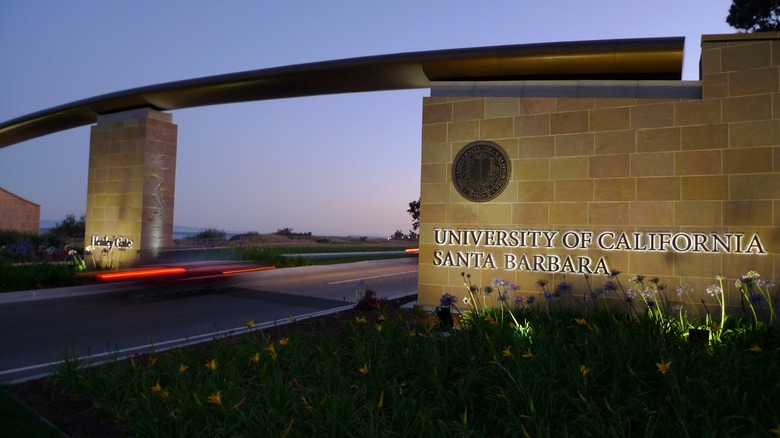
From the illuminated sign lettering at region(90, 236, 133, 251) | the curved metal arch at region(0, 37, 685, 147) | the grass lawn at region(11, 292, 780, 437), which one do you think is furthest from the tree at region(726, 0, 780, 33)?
the illuminated sign lettering at region(90, 236, 133, 251)

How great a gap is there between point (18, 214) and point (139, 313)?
25.5m

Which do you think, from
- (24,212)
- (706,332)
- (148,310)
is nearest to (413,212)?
(24,212)

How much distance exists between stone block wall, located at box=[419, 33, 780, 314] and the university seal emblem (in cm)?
12

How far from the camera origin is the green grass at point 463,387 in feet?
12.5

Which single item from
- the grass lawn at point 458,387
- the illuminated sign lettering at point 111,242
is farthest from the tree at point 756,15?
the illuminated sign lettering at point 111,242

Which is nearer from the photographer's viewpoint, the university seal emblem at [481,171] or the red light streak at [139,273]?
the university seal emblem at [481,171]

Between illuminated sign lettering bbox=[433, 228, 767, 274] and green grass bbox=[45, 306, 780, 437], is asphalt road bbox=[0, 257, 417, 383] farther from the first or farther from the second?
illuminated sign lettering bbox=[433, 228, 767, 274]

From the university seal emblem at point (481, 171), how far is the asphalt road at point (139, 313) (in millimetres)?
3940

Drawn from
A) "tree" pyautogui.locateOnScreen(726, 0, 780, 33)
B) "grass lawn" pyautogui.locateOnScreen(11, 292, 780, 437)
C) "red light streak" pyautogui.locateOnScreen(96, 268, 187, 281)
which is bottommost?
"grass lawn" pyautogui.locateOnScreen(11, 292, 780, 437)

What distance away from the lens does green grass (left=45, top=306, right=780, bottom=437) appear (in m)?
3.82

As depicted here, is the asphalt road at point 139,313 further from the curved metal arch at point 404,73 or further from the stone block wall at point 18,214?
the stone block wall at point 18,214

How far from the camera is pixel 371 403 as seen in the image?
4.12 m

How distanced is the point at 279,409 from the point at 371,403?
2.64ft

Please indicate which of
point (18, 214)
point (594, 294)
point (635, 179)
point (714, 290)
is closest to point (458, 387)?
point (594, 294)
